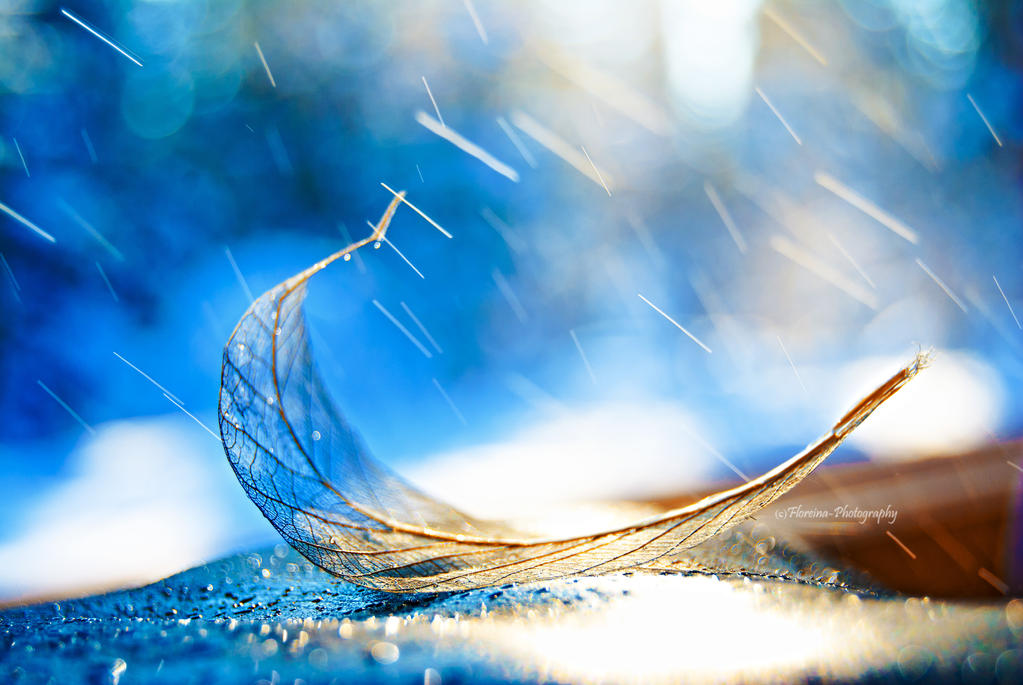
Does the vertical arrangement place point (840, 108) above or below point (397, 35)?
below

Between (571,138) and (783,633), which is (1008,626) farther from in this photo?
(571,138)

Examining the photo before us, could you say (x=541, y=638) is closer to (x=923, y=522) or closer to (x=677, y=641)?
(x=677, y=641)

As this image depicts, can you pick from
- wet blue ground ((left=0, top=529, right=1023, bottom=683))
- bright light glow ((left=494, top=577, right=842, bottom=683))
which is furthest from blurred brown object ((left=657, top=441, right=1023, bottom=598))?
bright light glow ((left=494, top=577, right=842, bottom=683))

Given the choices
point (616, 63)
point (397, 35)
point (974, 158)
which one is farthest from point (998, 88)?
point (397, 35)

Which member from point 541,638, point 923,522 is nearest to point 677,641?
point 541,638

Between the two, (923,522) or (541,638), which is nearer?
(541,638)

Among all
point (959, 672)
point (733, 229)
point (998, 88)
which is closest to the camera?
point (959, 672)

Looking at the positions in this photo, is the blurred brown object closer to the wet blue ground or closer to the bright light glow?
the wet blue ground

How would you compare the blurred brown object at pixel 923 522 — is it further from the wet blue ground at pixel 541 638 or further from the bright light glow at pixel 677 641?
the bright light glow at pixel 677 641

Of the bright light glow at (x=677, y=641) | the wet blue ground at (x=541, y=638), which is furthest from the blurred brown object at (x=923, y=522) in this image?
the bright light glow at (x=677, y=641)
